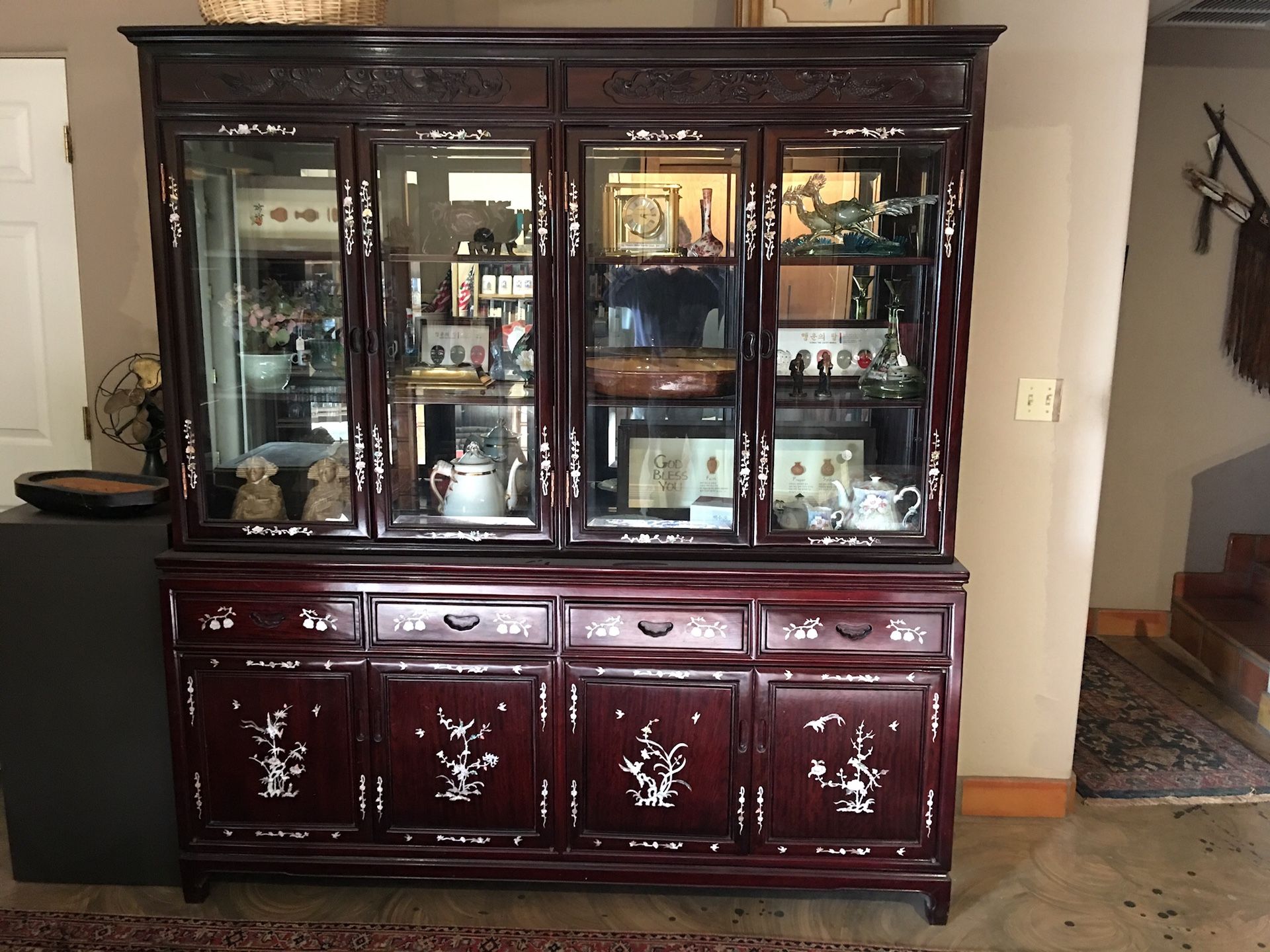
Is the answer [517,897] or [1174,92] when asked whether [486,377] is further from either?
[1174,92]

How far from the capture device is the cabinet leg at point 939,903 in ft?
7.64

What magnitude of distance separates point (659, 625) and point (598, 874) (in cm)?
64

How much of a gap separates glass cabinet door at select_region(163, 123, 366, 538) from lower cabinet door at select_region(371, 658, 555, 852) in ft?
1.43

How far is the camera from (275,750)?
2338mm

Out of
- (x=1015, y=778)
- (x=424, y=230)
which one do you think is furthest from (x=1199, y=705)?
(x=424, y=230)

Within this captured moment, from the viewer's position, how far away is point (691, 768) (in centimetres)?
230

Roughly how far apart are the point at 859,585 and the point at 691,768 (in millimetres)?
588

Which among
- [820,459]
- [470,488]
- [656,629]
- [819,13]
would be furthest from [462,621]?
[819,13]

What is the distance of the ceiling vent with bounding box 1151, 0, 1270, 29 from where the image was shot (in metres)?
3.34

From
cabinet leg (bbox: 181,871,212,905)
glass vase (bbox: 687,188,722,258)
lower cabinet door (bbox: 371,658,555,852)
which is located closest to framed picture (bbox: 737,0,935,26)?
glass vase (bbox: 687,188,722,258)

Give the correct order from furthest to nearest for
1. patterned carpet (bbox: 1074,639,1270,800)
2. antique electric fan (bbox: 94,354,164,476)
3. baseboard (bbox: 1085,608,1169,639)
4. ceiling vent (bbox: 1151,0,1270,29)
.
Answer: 1. baseboard (bbox: 1085,608,1169,639)
2. ceiling vent (bbox: 1151,0,1270,29)
3. patterned carpet (bbox: 1074,639,1270,800)
4. antique electric fan (bbox: 94,354,164,476)

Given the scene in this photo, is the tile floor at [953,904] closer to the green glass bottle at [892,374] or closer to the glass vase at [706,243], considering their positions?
the green glass bottle at [892,374]

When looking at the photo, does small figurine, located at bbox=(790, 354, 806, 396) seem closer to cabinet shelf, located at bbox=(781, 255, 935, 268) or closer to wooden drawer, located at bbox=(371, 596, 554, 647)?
cabinet shelf, located at bbox=(781, 255, 935, 268)

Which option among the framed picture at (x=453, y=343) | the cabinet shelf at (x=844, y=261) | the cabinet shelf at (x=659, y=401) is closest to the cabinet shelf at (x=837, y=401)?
the cabinet shelf at (x=659, y=401)
